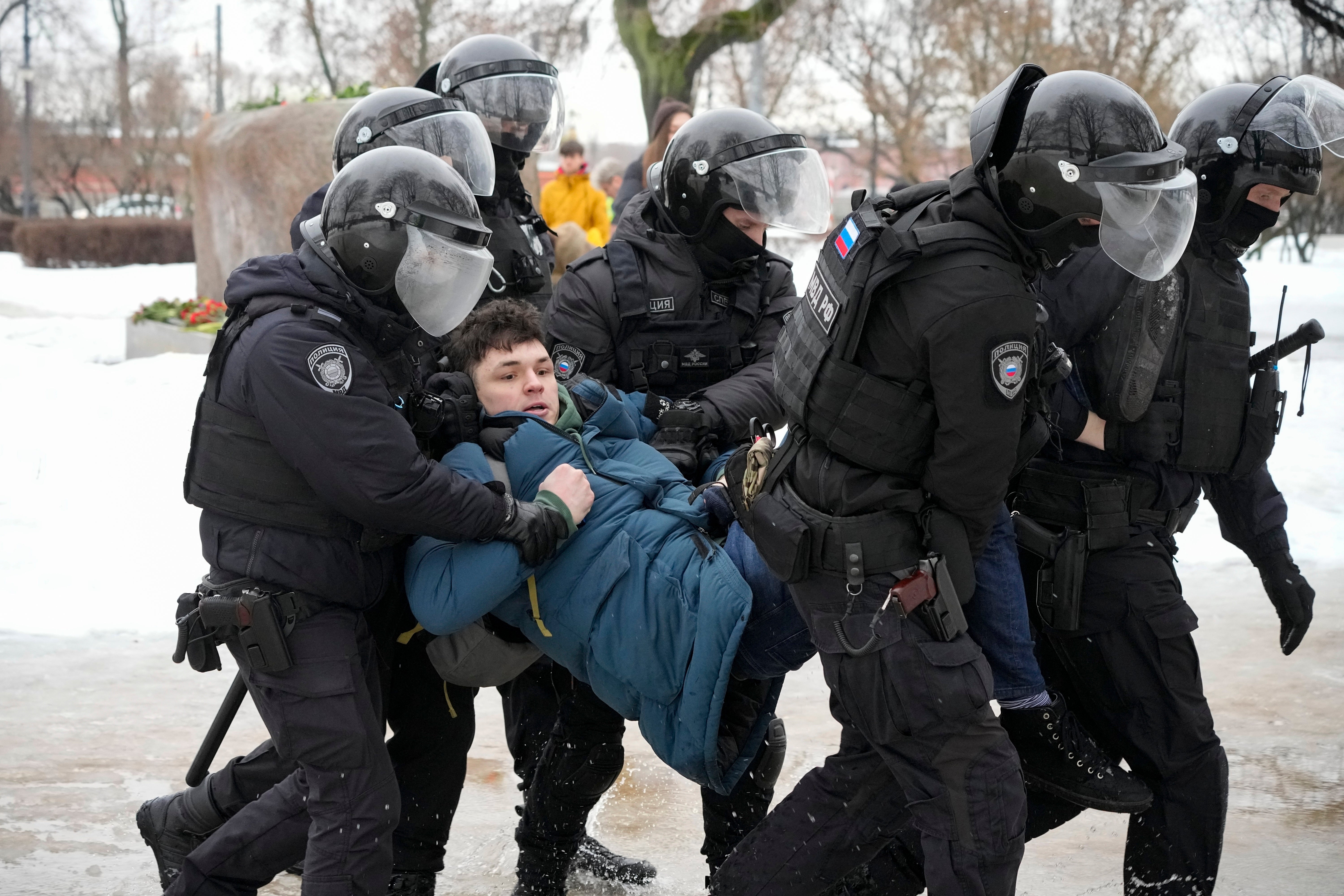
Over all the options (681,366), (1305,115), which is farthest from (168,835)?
(1305,115)

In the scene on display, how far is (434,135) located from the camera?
12.2ft

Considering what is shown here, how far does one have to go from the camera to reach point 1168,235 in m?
2.49

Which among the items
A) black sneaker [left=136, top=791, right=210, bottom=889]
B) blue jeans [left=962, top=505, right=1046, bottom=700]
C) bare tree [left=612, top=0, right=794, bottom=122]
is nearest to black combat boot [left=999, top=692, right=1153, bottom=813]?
blue jeans [left=962, top=505, right=1046, bottom=700]

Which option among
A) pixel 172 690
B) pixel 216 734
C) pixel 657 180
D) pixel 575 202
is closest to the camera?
pixel 216 734

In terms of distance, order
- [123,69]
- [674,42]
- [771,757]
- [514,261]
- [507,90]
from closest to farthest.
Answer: [771,757] → [514,261] → [507,90] → [674,42] → [123,69]

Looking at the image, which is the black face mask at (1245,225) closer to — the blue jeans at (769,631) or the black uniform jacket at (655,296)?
the black uniform jacket at (655,296)

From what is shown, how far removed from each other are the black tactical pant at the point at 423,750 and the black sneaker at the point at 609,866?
44cm

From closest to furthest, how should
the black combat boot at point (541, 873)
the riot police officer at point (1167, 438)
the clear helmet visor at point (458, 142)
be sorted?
the riot police officer at point (1167, 438)
the black combat boot at point (541, 873)
the clear helmet visor at point (458, 142)

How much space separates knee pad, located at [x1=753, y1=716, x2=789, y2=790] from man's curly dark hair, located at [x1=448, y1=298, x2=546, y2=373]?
1196 mm

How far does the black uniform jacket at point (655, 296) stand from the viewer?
3.59 metres

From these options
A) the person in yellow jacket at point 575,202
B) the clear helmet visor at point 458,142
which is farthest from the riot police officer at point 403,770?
the person in yellow jacket at point 575,202

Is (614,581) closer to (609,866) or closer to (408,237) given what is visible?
(408,237)

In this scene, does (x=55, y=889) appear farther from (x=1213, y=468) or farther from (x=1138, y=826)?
(x=1213, y=468)

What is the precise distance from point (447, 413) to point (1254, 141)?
199 cm
